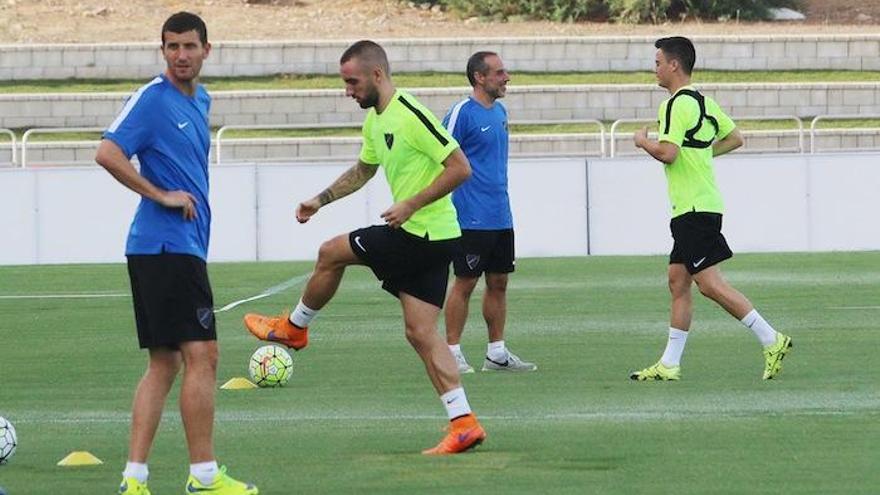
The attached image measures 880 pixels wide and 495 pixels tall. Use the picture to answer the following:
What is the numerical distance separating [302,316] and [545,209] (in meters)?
13.6

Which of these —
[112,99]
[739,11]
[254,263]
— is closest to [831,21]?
[739,11]

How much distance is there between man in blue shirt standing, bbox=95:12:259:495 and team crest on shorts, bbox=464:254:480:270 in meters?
4.90

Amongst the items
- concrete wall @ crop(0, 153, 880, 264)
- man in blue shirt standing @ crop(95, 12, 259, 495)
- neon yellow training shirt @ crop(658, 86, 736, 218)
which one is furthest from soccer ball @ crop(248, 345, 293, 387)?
concrete wall @ crop(0, 153, 880, 264)

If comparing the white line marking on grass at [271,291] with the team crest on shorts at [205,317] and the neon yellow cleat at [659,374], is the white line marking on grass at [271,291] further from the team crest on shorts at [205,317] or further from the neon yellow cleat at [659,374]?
the team crest on shorts at [205,317]

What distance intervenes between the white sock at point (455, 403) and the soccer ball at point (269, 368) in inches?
115

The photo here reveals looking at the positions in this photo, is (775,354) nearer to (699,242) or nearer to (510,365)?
(699,242)

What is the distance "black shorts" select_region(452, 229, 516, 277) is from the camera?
12.7 meters

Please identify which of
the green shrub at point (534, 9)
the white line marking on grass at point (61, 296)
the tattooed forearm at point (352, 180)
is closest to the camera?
the tattooed forearm at point (352, 180)

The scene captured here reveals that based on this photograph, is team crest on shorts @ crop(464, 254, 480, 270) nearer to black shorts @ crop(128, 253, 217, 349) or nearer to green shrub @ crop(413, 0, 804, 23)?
black shorts @ crop(128, 253, 217, 349)

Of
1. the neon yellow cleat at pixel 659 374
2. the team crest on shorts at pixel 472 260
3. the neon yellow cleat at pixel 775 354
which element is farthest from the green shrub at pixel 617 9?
the neon yellow cleat at pixel 775 354

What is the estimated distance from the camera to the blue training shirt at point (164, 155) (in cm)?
784

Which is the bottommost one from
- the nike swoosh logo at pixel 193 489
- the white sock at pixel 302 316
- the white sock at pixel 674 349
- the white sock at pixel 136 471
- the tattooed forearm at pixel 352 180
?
the white sock at pixel 674 349

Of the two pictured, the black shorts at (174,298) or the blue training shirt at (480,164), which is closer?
the black shorts at (174,298)

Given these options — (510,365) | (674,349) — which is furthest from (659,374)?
(510,365)
